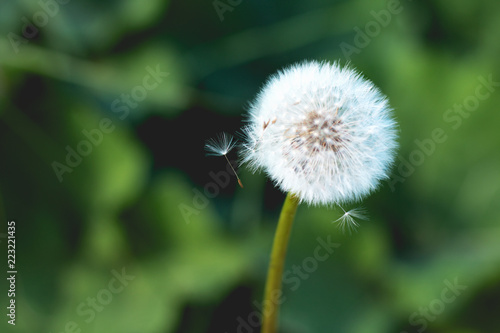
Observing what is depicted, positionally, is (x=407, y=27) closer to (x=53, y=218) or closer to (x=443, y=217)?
(x=443, y=217)

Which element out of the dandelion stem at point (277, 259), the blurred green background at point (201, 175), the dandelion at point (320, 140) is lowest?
the dandelion stem at point (277, 259)

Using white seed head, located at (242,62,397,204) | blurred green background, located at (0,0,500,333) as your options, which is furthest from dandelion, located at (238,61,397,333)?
blurred green background, located at (0,0,500,333)

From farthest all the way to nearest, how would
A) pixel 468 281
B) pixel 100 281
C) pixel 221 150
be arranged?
pixel 100 281, pixel 468 281, pixel 221 150

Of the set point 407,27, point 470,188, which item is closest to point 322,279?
point 470,188

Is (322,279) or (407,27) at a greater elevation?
(407,27)

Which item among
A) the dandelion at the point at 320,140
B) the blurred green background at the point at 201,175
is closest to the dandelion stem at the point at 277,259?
the dandelion at the point at 320,140

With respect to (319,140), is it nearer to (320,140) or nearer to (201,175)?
(320,140)

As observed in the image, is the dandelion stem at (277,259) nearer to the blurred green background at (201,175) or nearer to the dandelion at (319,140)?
the dandelion at (319,140)
